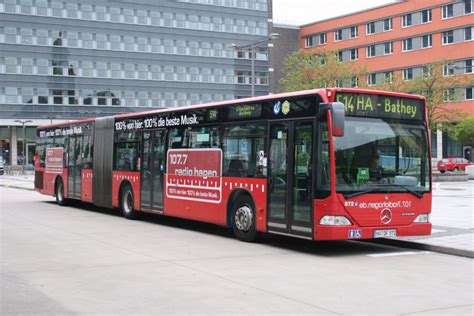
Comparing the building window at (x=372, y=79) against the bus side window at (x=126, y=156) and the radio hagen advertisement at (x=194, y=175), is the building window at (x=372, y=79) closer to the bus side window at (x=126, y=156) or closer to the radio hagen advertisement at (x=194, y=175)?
the bus side window at (x=126, y=156)

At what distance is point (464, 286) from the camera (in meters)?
9.22

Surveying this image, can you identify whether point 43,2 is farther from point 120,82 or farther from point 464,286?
point 464,286

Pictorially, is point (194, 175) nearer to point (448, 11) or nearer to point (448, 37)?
point (448, 37)

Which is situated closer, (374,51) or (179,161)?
(179,161)

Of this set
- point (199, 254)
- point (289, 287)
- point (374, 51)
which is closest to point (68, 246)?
point (199, 254)

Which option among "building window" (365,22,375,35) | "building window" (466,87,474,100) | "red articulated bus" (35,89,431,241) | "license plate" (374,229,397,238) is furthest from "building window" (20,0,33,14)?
"license plate" (374,229,397,238)

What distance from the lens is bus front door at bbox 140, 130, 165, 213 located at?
17781 millimetres

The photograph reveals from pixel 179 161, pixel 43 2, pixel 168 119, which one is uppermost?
pixel 43 2

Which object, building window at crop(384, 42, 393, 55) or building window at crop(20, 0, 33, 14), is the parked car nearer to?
building window at crop(384, 42, 393, 55)

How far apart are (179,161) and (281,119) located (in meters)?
4.52

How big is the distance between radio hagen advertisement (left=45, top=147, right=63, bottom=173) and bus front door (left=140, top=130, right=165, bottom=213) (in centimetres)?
731

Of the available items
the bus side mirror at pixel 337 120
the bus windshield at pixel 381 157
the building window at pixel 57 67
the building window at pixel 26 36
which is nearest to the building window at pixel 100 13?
the building window at pixel 57 67

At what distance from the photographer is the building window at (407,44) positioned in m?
77.7

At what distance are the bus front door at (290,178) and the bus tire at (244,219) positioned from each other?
72 cm
